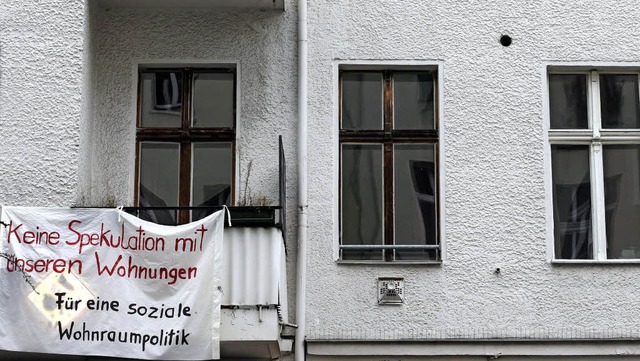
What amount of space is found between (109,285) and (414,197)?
11.8 feet

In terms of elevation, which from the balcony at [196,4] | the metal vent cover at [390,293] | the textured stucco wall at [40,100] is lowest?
the metal vent cover at [390,293]

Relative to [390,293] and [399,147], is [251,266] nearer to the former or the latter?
[390,293]

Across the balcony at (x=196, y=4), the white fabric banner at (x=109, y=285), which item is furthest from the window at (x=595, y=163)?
the white fabric banner at (x=109, y=285)

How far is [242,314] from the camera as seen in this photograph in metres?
12.2

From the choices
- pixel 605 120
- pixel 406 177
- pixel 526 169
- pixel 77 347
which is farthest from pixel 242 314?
pixel 605 120

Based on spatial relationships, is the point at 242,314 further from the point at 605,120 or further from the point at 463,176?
the point at 605,120

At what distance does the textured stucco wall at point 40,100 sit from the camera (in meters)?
12.9

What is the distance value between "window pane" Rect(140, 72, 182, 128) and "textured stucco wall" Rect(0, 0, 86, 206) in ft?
3.87

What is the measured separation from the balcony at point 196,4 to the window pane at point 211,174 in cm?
152

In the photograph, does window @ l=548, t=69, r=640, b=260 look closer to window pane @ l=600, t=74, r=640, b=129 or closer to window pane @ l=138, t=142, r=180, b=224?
window pane @ l=600, t=74, r=640, b=129

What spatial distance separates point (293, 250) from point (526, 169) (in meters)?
2.63

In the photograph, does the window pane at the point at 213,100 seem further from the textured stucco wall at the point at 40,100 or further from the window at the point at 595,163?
the window at the point at 595,163

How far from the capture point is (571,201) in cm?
1404

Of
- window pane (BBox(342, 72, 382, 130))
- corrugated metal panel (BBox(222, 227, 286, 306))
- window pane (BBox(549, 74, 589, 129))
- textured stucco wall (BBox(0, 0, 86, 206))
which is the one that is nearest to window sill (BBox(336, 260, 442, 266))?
corrugated metal panel (BBox(222, 227, 286, 306))
